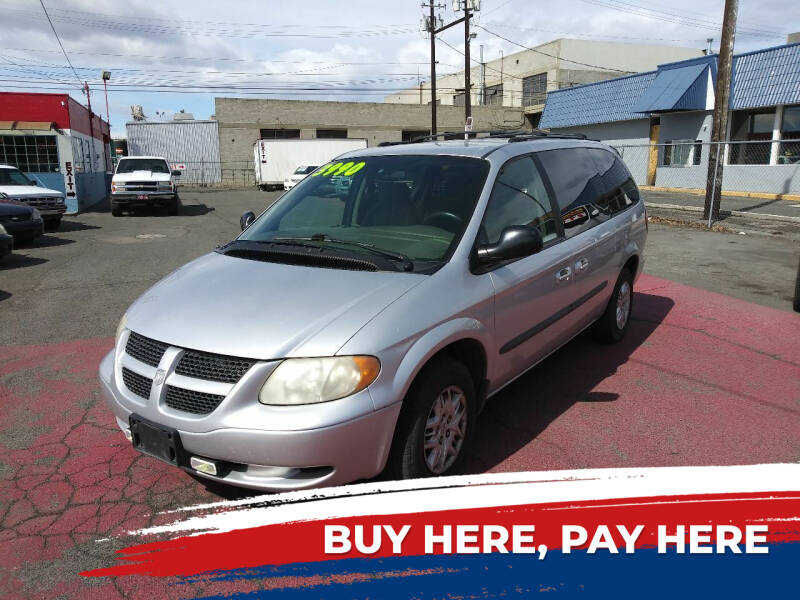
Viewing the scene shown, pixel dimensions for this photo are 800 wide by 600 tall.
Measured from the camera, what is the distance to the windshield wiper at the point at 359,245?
3293 mm

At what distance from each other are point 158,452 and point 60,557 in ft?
2.10

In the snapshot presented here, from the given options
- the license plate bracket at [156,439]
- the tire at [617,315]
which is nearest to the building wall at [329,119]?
the tire at [617,315]

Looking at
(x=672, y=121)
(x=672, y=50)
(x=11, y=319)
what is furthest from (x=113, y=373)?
(x=672, y=50)

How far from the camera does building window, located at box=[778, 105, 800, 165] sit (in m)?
22.6

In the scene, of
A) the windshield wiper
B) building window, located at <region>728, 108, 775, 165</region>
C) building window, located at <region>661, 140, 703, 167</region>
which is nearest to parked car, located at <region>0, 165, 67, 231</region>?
the windshield wiper

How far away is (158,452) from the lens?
2834 mm

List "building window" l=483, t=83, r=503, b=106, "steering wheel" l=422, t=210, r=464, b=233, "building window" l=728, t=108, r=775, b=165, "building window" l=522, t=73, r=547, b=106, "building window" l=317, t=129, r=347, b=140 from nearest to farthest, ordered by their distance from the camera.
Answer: "steering wheel" l=422, t=210, r=464, b=233 → "building window" l=728, t=108, r=775, b=165 → "building window" l=317, t=129, r=347, b=140 → "building window" l=522, t=73, r=547, b=106 → "building window" l=483, t=83, r=503, b=106

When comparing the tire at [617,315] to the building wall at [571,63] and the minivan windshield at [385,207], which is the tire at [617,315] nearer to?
the minivan windshield at [385,207]

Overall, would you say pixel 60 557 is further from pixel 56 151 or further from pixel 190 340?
pixel 56 151

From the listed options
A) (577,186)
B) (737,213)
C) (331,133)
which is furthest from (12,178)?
(331,133)

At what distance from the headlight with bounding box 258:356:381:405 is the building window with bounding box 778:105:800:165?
2487cm

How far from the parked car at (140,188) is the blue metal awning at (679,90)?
2035cm

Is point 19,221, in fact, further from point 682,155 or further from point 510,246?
point 682,155

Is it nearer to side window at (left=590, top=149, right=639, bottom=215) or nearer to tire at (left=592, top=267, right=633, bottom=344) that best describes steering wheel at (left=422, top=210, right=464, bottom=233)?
side window at (left=590, top=149, right=639, bottom=215)
